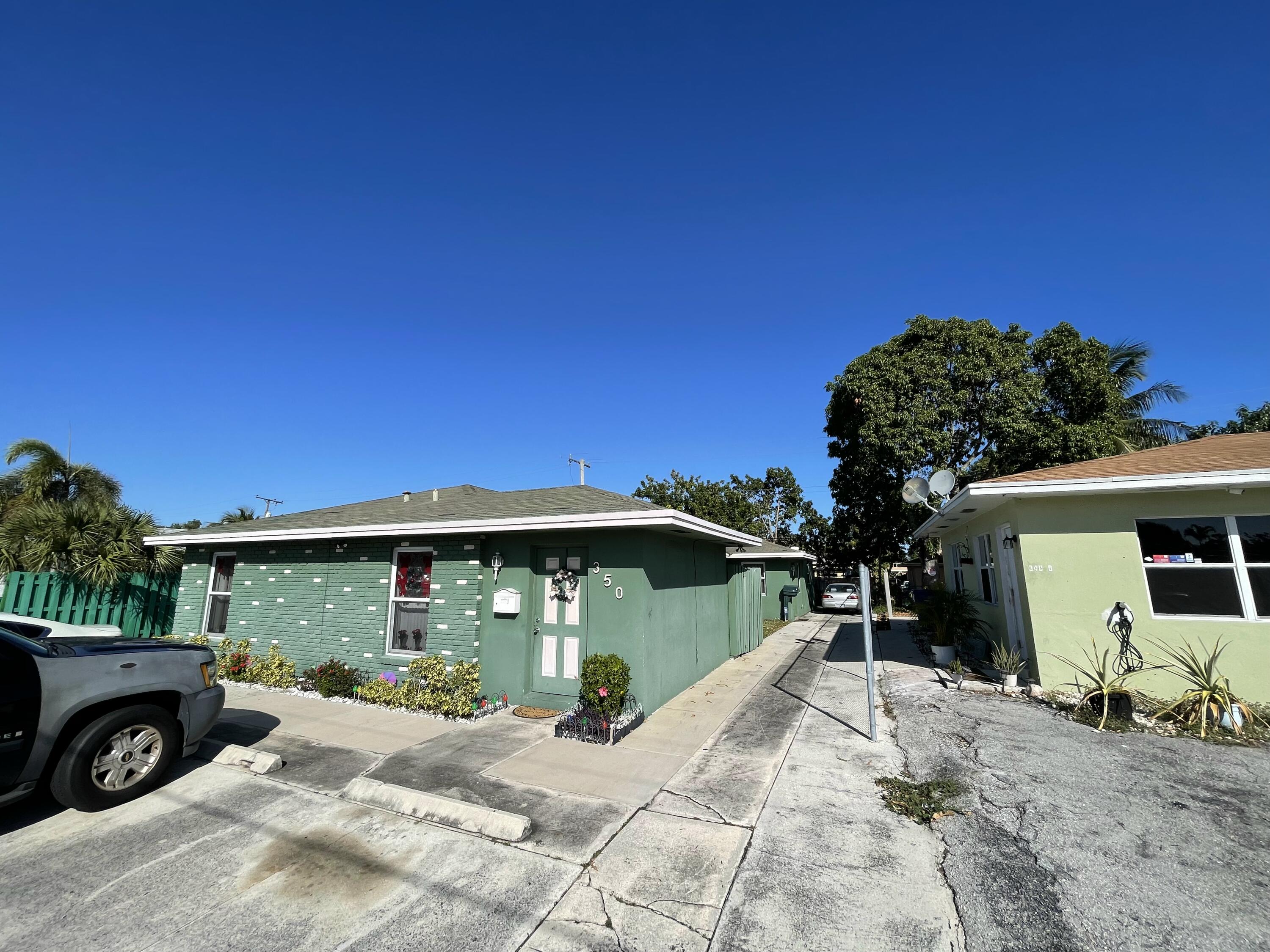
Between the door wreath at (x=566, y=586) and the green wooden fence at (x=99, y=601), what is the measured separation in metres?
8.66

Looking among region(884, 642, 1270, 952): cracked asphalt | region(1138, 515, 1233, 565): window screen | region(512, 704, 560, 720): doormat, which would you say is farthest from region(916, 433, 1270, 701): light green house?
region(512, 704, 560, 720): doormat

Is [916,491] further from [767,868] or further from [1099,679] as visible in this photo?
[767,868]

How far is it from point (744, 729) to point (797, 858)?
122 inches

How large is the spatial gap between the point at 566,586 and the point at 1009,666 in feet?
22.8

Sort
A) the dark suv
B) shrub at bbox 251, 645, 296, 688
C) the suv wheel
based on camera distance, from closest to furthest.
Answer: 1. the dark suv
2. the suv wheel
3. shrub at bbox 251, 645, 296, 688

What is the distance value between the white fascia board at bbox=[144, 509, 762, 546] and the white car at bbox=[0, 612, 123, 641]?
2.12 meters

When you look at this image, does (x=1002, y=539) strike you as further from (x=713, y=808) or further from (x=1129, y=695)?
(x=713, y=808)

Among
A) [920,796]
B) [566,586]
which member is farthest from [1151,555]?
[566,586]

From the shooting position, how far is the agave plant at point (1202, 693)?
19.9 feet

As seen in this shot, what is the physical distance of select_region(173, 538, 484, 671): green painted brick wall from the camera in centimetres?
800

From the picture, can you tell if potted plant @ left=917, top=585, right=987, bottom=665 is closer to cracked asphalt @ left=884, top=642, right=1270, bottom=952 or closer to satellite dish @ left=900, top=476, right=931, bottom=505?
satellite dish @ left=900, top=476, right=931, bottom=505

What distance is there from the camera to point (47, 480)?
14.5 m

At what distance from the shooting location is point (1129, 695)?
21.3 ft

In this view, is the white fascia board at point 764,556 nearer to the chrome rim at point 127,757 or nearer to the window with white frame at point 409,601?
the window with white frame at point 409,601
